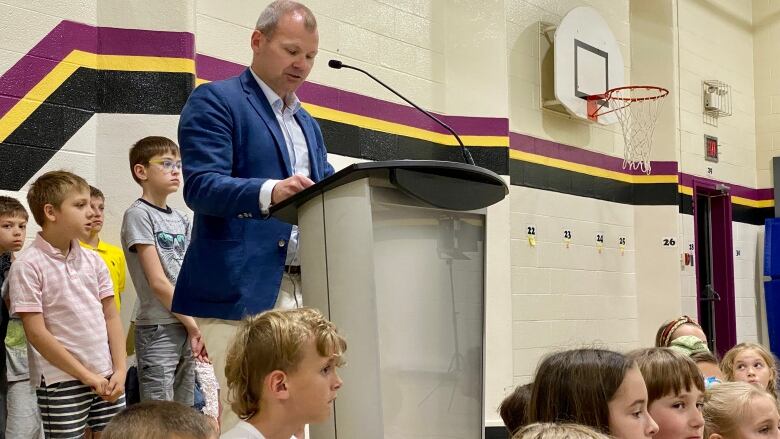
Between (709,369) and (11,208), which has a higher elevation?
(11,208)

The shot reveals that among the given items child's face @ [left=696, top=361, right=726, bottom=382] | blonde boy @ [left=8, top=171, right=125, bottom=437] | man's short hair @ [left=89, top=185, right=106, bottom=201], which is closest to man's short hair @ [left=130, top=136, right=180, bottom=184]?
man's short hair @ [left=89, top=185, right=106, bottom=201]

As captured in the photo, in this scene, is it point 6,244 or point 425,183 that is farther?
point 6,244

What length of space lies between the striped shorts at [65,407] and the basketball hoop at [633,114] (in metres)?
4.68

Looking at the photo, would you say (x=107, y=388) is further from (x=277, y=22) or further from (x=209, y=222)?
(x=277, y=22)

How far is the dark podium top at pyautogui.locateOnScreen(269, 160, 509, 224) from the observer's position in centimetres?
213

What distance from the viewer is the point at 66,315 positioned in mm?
3238

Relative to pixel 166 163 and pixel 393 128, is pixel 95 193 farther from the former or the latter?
pixel 393 128

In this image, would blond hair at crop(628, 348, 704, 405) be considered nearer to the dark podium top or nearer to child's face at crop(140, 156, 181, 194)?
the dark podium top

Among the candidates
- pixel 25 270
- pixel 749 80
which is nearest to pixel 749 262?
pixel 749 80

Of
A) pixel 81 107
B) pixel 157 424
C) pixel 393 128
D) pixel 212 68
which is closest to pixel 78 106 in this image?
pixel 81 107

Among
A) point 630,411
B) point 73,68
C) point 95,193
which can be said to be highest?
point 73,68

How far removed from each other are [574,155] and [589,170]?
26 cm

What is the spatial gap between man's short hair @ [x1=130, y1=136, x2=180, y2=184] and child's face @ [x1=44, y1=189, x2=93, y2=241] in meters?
0.54

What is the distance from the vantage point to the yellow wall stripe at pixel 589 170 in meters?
6.48
